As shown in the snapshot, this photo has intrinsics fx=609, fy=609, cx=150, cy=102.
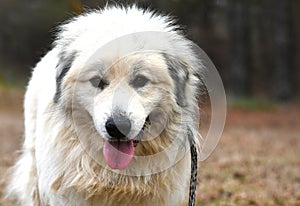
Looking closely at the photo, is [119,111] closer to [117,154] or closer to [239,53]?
[117,154]

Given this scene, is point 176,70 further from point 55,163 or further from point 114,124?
point 55,163

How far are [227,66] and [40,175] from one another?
2581 centimetres

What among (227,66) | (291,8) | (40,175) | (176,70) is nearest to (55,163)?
(40,175)

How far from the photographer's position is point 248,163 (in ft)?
30.3

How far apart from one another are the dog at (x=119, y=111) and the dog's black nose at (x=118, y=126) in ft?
0.04

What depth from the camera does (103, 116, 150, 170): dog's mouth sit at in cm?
420

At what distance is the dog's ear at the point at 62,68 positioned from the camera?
173 inches

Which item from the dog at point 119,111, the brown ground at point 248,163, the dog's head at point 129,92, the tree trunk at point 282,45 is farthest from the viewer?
the tree trunk at point 282,45

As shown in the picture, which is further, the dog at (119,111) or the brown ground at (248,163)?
the brown ground at (248,163)

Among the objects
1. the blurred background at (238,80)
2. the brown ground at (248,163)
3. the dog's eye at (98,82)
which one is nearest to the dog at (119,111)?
the dog's eye at (98,82)

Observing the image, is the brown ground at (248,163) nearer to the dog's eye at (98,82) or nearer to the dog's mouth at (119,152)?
the dog's mouth at (119,152)

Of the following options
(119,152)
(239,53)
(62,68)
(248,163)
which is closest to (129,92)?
(119,152)

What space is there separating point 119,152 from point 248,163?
5303mm

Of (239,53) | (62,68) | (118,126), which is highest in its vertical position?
(62,68)
